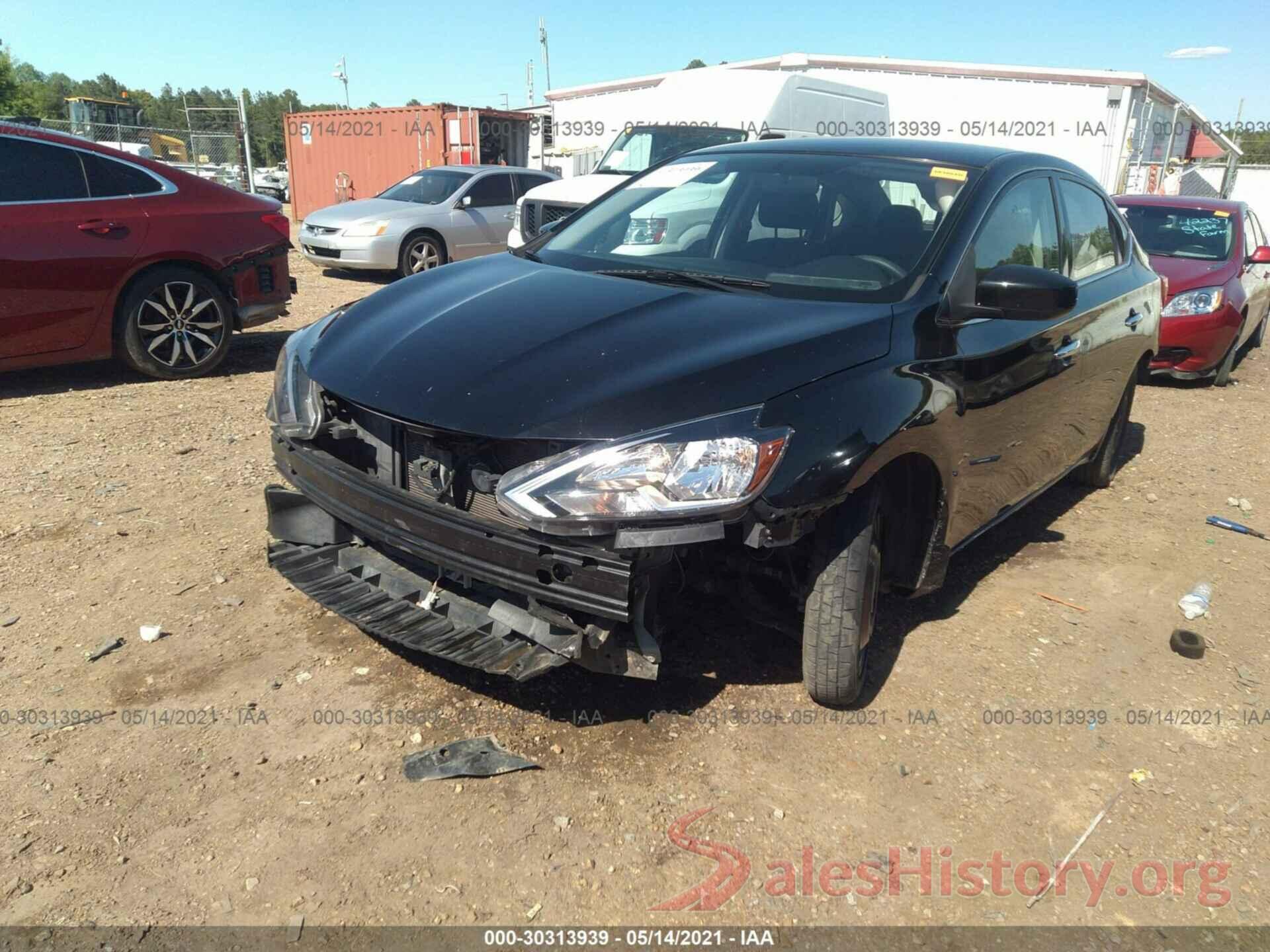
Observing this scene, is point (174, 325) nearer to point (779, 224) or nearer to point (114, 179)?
point (114, 179)

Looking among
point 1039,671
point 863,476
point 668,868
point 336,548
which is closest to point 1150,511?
point 1039,671

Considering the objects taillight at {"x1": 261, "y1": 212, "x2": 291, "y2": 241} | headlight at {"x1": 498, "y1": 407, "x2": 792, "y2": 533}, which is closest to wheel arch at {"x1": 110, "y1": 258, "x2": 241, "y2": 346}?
taillight at {"x1": 261, "y1": 212, "x2": 291, "y2": 241}

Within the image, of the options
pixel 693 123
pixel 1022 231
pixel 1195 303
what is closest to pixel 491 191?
pixel 693 123

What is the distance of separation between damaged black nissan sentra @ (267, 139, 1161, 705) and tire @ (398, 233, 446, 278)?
9.18 metres

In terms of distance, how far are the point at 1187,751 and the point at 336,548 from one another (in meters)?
2.82

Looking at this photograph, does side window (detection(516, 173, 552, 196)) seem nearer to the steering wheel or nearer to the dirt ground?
the dirt ground

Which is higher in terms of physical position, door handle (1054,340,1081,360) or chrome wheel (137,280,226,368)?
door handle (1054,340,1081,360)

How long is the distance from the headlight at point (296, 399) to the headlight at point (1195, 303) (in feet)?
23.9

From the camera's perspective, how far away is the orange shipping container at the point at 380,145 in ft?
73.4

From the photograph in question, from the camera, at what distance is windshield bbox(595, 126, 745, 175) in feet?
36.1

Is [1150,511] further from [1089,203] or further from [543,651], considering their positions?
[543,651]

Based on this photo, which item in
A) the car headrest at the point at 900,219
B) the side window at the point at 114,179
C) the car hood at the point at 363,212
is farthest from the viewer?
the car hood at the point at 363,212

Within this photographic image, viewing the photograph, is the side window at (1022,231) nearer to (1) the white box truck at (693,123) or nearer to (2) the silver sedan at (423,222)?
(1) the white box truck at (693,123)

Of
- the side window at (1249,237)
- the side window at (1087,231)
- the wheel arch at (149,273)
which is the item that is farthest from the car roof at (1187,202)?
the wheel arch at (149,273)
